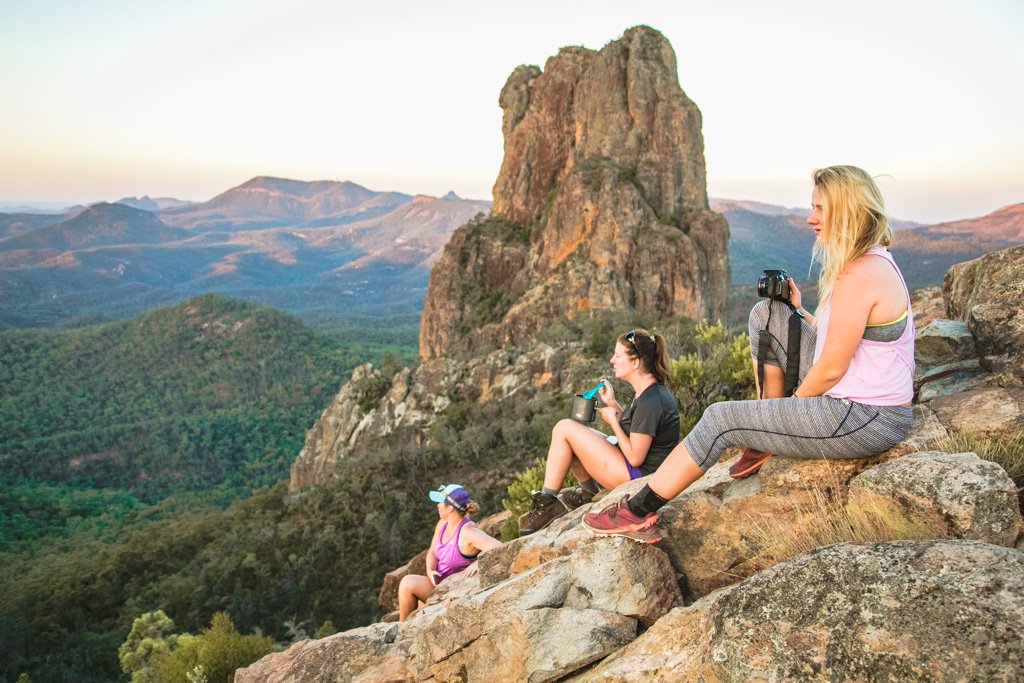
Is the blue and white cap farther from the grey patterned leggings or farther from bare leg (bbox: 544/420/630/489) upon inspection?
the grey patterned leggings

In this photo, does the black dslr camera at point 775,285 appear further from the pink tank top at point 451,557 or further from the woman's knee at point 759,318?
the pink tank top at point 451,557

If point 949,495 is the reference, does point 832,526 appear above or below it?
below

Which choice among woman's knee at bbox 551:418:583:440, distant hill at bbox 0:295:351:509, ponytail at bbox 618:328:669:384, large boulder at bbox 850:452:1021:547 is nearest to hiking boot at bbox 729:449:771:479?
large boulder at bbox 850:452:1021:547

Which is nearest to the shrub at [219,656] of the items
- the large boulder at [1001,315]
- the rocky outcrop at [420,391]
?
the large boulder at [1001,315]

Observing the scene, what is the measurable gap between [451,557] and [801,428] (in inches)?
162

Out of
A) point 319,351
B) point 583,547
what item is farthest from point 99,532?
point 319,351

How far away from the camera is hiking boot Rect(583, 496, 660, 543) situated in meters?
4.16

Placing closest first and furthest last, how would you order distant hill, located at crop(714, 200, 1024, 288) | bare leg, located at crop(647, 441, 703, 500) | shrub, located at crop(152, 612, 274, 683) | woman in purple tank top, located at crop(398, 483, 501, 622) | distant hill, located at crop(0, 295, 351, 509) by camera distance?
bare leg, located at crop(647, 441, 703, 500)
woman in purple tank top, located at crop(398, 483, 501, 622)
shrub, located at crop(152, 612, 274, 683)
distant hill, located at crop(0, 295, 351, 509)
distant hill, located at crop(714, 200, 1024, 288)

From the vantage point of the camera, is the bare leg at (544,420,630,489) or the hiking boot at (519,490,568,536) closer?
the bare leg at (544,420,630,489)

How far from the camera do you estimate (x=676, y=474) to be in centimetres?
411

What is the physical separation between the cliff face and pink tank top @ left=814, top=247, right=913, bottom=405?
34.2m

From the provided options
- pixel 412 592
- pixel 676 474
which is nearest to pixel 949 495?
pixel 676 474

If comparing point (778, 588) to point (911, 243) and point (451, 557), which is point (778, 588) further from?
point (911, 243)

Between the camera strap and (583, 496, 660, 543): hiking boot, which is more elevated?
the camera strap
